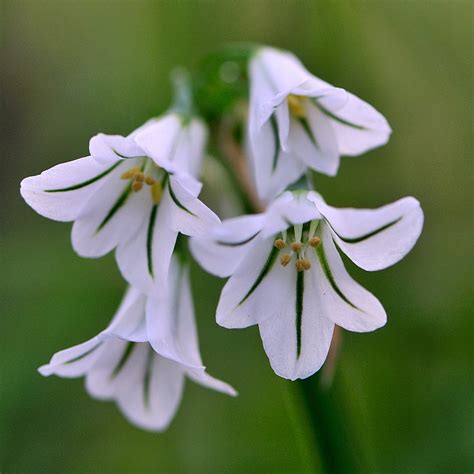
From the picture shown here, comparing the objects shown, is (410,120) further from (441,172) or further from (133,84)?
(133,84)

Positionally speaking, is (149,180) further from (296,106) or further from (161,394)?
(161,394)

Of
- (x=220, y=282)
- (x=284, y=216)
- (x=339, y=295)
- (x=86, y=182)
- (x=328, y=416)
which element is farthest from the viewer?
Result: (x=220, y=282)

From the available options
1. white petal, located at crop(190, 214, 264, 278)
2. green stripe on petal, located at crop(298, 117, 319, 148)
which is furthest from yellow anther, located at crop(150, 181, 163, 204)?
green stripe on petal, located at crop(298, 117, 319, 148)

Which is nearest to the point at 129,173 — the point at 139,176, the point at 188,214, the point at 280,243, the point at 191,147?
the point at 139,176

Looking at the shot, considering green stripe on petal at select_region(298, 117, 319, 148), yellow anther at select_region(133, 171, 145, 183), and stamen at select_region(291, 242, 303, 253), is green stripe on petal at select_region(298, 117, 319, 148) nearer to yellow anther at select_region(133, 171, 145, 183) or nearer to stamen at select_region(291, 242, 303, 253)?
stamen at select_region(291, 242, 303, 253)

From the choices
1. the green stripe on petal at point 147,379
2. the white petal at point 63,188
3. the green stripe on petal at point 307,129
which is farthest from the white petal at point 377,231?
the green stripe on petal at point 147,379

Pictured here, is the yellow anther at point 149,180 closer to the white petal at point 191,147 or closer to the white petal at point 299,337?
the white petal at point 191,147
